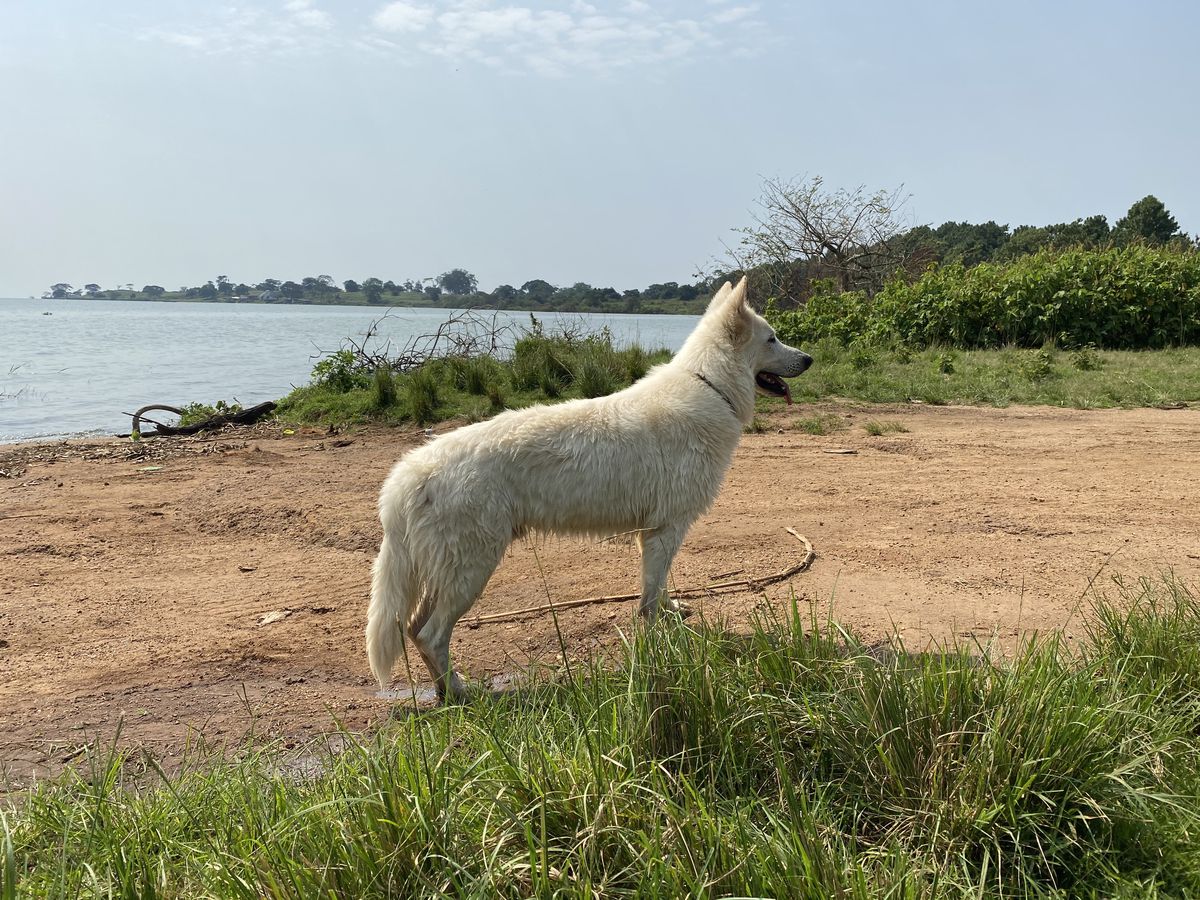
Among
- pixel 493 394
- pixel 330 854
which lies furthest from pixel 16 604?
pixel 493 394

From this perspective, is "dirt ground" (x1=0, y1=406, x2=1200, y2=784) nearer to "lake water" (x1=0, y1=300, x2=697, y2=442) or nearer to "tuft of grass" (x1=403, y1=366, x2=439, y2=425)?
"tuft of grass" (x1=403, y1=366, x2=439, y2=425)

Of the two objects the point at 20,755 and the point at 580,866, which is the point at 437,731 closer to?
the point at 580,866

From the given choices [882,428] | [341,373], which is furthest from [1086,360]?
[341,373]

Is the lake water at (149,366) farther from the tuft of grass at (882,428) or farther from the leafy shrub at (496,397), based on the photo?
the tuft of grass at (882,428)

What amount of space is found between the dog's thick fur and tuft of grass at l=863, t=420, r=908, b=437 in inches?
243

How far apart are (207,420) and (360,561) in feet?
27.5

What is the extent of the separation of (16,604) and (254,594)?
1708 millimetres

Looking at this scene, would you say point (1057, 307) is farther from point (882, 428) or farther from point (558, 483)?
point (558, 483)

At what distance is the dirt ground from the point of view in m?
5.04

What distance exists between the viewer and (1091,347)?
1823 cm

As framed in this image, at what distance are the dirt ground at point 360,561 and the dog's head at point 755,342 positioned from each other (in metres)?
1.50

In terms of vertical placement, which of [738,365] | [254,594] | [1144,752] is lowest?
[254,594]

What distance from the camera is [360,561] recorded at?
7.40m

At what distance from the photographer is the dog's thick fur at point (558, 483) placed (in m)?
4.76
